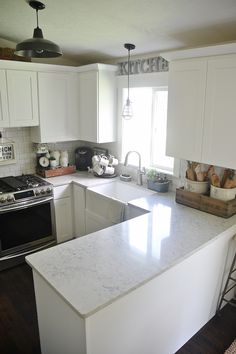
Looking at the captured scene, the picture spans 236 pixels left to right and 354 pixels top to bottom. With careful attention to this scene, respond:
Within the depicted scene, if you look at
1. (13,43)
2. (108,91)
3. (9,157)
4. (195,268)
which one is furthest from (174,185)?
(13,43)

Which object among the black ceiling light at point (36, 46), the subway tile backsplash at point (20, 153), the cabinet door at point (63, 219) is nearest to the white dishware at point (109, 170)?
the cabinet door at point (63, 219)

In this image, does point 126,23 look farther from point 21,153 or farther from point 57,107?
point 21,153

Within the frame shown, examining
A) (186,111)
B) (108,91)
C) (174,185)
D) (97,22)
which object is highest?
(97,22)

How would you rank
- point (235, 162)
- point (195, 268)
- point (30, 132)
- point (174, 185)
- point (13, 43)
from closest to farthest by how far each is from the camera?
point (195, 268), point (235, 162), point (174, 185), point (13, 43), point (30, 132)

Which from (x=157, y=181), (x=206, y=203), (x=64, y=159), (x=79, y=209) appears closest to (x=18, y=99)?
(x=64, y=159)

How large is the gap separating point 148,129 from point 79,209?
125 cm

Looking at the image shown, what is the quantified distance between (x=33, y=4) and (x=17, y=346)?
8.34 ft

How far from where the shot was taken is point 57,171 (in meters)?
3.56

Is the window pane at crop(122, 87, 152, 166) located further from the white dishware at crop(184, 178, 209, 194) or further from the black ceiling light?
the black ceiling light

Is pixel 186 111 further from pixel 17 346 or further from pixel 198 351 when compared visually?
pixel 17 346

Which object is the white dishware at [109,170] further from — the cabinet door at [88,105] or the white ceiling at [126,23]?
the white ceiling at [126,23]

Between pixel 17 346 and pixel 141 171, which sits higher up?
pixel 141 171

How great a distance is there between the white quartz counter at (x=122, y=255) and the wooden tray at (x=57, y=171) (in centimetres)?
162

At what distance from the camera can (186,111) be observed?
2287mm
